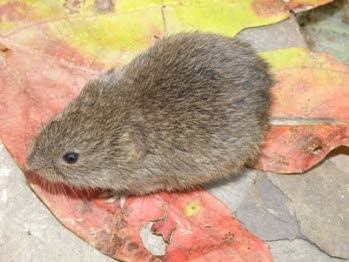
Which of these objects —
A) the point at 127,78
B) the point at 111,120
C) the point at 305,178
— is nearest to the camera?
the point at 111,120

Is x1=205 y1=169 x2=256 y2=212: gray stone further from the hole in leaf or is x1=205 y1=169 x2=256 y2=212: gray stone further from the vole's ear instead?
the vole's ear

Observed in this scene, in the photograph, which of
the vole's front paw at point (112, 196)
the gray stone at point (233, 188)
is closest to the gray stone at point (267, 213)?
the gray stone at point (233, 188)

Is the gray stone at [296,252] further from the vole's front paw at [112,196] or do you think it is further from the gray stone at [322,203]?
the vole's front paw at [112,196]

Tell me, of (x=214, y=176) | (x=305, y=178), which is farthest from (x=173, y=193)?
(x=305, y=178)

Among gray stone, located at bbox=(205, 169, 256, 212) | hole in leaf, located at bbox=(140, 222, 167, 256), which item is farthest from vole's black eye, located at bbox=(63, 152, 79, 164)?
gray stone, located at bbox=(205, 169, 256, 212)

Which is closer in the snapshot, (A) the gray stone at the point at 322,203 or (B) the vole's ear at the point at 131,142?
(B) the vole's ear at the point at 131,142

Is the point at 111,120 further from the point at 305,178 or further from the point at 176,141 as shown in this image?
the point at 305,178

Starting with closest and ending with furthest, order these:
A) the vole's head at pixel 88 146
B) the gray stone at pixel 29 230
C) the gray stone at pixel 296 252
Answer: the vole's head at pixel 88 146, the gray stone at pixel 29 230, the gray stone at pixel 296 252
